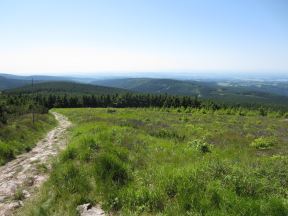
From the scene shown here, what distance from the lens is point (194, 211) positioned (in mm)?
5457

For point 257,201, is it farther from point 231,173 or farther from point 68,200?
point 68,200

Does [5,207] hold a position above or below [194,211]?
below

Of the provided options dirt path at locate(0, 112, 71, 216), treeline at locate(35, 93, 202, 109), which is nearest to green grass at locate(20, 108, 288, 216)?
dirt path at locate(0, 112, 71, 216)

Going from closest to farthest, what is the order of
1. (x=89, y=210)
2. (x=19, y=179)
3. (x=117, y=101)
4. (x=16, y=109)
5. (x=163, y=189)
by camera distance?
(x=89, y=210) → (x=163, y=189) → (x=19, y=179) → (x=16, y=109) → (x=117, y=101)

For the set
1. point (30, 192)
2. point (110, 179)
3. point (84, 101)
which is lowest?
point (84, 101)

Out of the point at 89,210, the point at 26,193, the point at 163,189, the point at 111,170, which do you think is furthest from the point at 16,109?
the point at 163,189

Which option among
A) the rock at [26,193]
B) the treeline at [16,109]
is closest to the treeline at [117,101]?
the treeline at [16,109]

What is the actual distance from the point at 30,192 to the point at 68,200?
1.91 m

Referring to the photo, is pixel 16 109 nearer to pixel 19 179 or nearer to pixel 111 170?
pixel 19 179

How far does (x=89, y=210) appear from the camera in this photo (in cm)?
609

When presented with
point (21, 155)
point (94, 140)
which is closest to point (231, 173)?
point (94, 140)

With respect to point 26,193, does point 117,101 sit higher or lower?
lower

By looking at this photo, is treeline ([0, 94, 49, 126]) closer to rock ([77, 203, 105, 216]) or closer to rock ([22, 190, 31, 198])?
rock ([22, 190, 31, 198])

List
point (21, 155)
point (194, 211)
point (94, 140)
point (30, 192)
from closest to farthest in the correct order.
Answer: point (194, 211) → point (30, 192) → point (94, 140) → point (21, 155)
